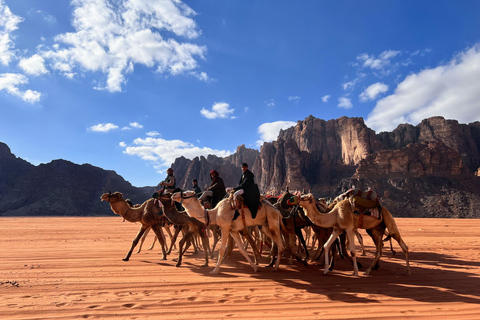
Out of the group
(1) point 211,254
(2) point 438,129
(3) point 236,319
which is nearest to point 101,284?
(3) point 236,319

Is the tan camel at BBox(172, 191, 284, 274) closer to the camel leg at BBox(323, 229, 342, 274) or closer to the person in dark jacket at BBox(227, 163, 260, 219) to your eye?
the person in dark jacket at BBox(227, 163, 260, 219)

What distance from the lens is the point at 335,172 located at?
391 ft

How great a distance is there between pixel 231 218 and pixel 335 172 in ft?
390

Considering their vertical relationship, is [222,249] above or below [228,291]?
above

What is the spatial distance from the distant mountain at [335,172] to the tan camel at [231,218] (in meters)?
73.5

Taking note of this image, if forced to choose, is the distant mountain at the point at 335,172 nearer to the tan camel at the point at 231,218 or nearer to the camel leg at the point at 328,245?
the camel leg at the point at 328,245

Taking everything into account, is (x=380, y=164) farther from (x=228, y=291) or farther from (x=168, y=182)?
(x=228, y=291)

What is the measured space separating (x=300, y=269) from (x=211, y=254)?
3.54 m

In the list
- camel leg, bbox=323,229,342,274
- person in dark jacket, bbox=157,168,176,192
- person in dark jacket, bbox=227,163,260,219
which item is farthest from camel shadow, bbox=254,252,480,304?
person in dark jacket, bbox=157,168,176,192

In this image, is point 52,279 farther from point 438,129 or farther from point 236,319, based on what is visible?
point 438,129

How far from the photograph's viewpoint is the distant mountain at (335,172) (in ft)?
260

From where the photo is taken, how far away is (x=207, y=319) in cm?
453

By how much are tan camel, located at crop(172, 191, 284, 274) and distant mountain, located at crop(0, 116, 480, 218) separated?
73.5 meters

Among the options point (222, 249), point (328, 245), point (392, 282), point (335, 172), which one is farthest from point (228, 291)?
point (335, 172)
